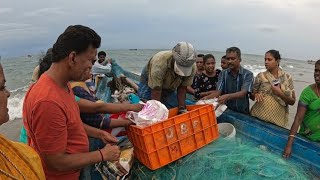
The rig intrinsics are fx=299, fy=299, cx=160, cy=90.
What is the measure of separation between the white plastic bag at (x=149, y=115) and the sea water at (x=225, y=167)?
426 mm

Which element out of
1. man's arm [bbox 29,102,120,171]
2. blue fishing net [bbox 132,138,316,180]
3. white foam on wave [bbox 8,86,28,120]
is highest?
man's arm [bbox 29,102,120,171]

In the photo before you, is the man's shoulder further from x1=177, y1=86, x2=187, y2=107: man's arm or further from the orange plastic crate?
x1=177, y1=86, x2=187, y2=107: man's arm

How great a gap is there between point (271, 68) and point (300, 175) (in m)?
1.87

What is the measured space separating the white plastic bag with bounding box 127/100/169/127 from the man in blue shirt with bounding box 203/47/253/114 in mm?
1572

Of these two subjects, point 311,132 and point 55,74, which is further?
point 311,132

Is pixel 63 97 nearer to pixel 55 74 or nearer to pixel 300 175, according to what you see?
pixel 55 74

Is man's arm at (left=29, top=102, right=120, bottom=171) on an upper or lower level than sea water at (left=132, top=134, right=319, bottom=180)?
upper

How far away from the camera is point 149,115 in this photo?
2.46 metres

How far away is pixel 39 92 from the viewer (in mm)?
1678

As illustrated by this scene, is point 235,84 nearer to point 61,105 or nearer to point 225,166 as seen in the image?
point 225,166

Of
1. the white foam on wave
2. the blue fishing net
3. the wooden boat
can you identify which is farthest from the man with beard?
the white foam on wave

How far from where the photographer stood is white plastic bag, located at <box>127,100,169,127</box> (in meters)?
2.44

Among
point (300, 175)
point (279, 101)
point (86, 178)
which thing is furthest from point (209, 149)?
point (279, 101)

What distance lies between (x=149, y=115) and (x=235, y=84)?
2.08 metres
